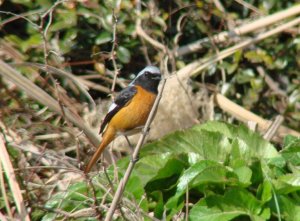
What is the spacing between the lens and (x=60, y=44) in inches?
249

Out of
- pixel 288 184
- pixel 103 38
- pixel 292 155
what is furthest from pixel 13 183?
pixel 103 38

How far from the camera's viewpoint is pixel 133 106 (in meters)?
5.07

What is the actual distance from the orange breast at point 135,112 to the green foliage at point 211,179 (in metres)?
0.20

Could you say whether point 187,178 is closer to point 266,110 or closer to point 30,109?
point 30,109

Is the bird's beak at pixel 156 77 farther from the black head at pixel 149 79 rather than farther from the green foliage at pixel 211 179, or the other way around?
the green foliage at pixel 211 179

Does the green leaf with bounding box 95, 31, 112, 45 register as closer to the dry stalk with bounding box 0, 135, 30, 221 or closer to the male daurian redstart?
the male daurian redstart

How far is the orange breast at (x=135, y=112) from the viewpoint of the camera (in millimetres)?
5039

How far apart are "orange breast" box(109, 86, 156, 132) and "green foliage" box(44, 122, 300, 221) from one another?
0.64 ft

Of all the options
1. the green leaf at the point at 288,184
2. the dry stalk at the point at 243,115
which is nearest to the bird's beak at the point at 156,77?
the green leaf at the point at 288,184

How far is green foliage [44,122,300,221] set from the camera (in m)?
4.53

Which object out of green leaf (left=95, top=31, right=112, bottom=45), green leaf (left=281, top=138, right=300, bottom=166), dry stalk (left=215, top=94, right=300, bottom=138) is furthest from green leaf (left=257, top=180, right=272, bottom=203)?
green leaf (left=95, top=31, right=112, bottom=45)

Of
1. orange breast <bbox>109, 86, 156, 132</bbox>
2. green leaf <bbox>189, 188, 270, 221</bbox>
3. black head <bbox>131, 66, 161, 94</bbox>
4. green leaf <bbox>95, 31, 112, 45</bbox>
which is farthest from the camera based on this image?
green leaf <bbox>95, 31, 112, 45</bbox>

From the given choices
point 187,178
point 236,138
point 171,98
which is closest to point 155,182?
point 187,178

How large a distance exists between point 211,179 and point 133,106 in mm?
844
